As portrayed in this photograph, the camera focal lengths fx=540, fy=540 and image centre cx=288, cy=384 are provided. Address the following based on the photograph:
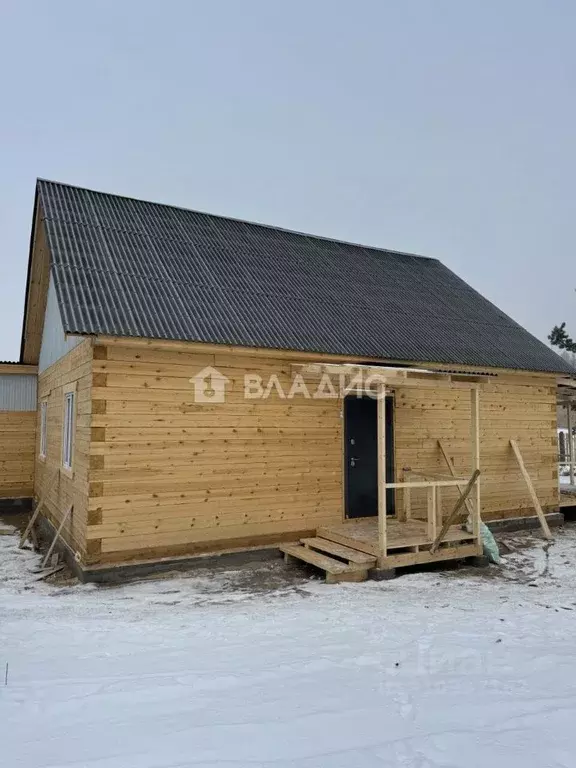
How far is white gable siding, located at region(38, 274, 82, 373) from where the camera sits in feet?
30.2

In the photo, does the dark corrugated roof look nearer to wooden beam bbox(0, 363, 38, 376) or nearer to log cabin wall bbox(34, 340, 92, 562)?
log cabin wall bbox(34, 340, 92, 562)

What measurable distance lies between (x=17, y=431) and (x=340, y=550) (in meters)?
9.56

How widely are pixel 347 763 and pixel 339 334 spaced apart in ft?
21.7

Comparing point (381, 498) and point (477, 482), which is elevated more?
point (477, 482)

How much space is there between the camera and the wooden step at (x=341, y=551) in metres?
6.92

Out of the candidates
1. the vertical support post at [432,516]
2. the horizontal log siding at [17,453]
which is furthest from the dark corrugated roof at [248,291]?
the horizontal log siding at [17,453]

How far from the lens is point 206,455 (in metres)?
7.45

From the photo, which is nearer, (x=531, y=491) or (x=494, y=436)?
(x=531, y=491)

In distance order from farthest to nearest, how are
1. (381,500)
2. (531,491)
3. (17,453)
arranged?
Result: (17,453), (531,491), (381,500)

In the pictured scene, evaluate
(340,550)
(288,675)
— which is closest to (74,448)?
(340,550)

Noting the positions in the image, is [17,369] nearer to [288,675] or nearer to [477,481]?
[477,481]

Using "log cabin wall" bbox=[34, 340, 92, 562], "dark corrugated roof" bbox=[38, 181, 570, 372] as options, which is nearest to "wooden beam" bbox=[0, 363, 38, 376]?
"log cabin wall" bbox=[34, 340, 92, 562]

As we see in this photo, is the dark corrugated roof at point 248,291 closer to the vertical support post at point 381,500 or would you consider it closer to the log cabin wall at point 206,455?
the log cabin wall at point 206,455

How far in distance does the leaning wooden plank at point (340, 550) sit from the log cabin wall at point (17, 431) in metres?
8.60
